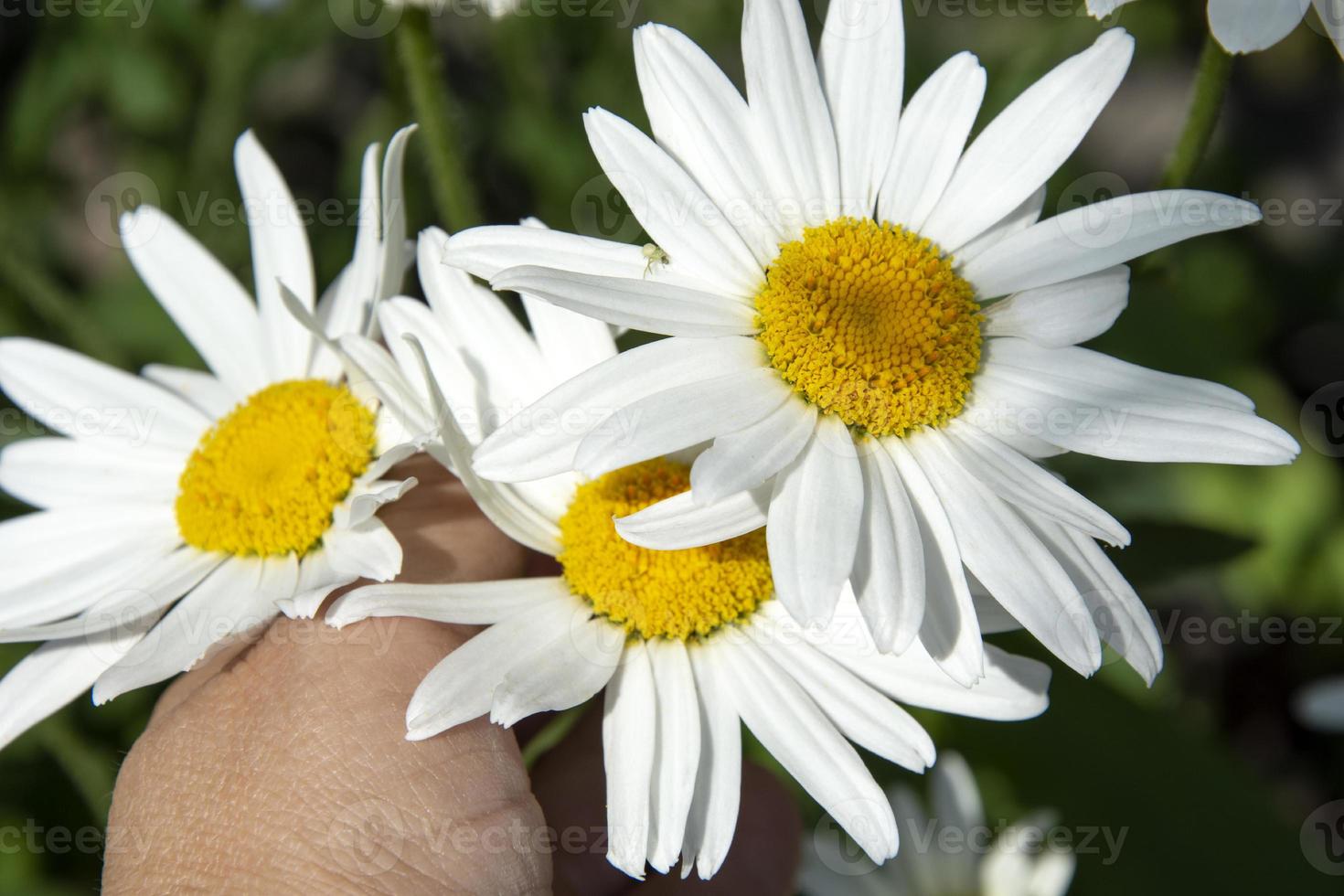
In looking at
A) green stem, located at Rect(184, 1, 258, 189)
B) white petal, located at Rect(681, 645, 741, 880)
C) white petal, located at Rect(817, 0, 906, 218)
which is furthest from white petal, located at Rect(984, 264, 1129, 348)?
green stem, located at Rect(184, 1, 258, 189)

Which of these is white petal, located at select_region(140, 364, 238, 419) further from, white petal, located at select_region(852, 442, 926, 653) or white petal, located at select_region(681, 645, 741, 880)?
white petal, located at select_region(852, 442, 926, 653)

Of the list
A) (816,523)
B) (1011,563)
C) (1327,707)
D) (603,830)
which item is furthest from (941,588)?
(1327,707)

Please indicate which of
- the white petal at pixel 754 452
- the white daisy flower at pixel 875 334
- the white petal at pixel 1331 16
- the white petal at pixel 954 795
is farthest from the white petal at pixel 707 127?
the white petal at pixel 954 795

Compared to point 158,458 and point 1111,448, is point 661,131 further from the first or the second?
point 158,458

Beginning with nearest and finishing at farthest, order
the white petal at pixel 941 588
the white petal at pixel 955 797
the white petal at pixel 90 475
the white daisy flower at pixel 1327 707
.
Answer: the white petal at pixel 941 588 < the white petal at pixel 90 475 < the white petal at pixel 955 797 < the white daisy flower at pixel 1327 707

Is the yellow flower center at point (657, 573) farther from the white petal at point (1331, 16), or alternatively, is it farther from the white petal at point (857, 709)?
the white petal at point (1331, 16)

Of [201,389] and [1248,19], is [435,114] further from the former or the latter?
[1248,19]
